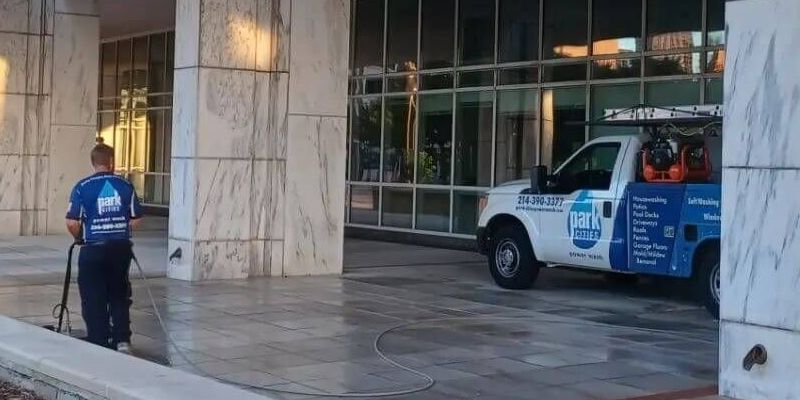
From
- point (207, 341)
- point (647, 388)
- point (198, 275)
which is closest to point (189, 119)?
point (198, 275)

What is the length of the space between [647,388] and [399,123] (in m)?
15.1

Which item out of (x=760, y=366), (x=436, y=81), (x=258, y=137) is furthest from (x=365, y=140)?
(x=760, y=366)

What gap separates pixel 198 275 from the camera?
14750 mm

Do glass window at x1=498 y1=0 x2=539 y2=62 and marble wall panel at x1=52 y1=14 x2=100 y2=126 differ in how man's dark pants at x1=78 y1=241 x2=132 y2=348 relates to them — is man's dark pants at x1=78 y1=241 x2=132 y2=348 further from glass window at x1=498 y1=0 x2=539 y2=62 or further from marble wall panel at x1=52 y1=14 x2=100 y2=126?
marble wall panel at x1=52 y1=14 x2=100 y2=126

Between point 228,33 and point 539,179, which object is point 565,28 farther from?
point 228,33

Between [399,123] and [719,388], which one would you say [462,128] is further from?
[719,388]

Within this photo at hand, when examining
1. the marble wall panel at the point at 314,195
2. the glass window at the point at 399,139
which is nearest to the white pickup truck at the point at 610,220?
the marble wall panel at the point at 314,195

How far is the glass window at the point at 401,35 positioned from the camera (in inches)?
898

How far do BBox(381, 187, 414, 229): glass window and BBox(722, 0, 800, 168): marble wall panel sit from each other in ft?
48.0

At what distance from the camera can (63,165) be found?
74.0 feet

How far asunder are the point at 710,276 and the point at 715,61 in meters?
5.56

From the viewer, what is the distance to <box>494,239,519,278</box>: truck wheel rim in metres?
14.5

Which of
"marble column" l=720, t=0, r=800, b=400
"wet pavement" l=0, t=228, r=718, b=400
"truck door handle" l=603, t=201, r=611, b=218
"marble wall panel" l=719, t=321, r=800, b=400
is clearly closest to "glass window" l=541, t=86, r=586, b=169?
"wet pavement" l=0, t=228, r=718, b=400

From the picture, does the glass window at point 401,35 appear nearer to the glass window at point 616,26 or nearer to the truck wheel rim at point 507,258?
the glass window at point 616,26
